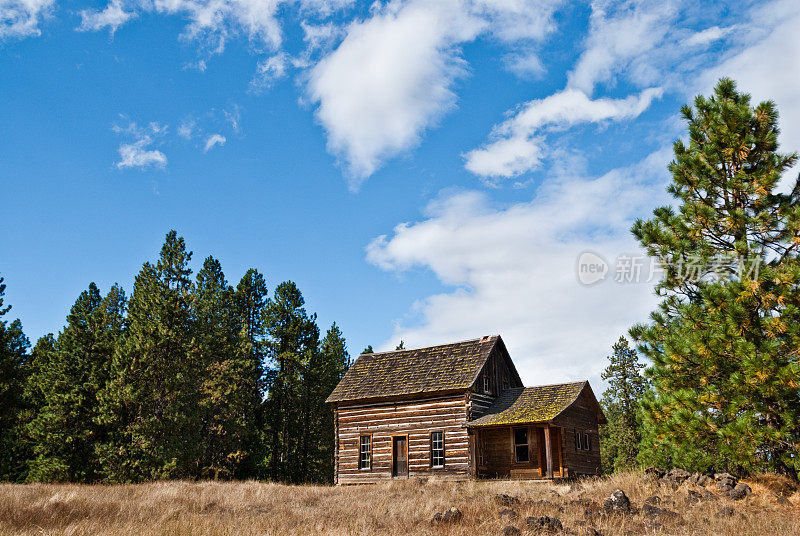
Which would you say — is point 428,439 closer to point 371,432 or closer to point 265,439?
point 371,432

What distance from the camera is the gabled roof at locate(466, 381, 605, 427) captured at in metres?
26.3

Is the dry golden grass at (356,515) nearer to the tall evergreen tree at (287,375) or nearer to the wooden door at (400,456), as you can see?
the wooden door at (400,456)

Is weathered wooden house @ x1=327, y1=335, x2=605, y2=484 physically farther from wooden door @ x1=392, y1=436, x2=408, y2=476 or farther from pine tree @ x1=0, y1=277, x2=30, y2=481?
pine tree @ x1=0, y1=277, x2=30, y2=481

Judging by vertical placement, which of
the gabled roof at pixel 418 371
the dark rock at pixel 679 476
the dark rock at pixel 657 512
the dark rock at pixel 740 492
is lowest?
the dark rock at pixel 657 512

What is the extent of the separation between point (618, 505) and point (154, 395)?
87.9 feet

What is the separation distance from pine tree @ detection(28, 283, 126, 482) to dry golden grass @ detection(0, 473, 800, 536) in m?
18.8

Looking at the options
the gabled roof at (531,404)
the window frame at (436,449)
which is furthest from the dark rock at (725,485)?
the window frame at (436,449)

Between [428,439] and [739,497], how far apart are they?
1740 cm

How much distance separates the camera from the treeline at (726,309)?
1277cm

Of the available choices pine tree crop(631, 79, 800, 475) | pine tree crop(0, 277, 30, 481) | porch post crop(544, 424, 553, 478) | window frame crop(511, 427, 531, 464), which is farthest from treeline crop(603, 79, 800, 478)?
pine tree crop(0, 277, 30, 481)

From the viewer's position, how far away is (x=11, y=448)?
38.9 metres

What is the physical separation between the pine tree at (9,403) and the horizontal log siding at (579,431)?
103ft

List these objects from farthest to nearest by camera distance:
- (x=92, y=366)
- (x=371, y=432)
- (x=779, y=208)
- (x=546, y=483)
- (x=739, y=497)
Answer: (x=92, y=366)
(x=371, y=432)
(x=546, y=483)
(x=779, y=208)
(x=739, y=497)

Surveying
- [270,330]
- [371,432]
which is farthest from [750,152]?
[270,330]
